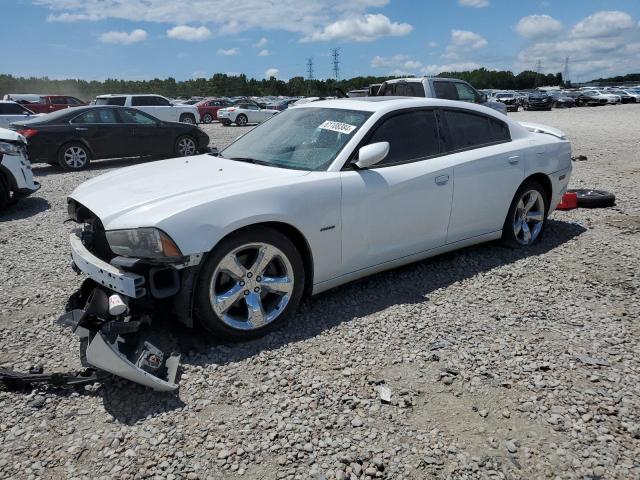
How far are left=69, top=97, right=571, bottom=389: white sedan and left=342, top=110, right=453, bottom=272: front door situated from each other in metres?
0.01

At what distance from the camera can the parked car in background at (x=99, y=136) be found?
11.1 metres

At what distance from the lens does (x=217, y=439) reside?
2512mm

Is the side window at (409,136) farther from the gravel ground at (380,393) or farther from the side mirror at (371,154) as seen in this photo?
the gravel ground at (380,393)

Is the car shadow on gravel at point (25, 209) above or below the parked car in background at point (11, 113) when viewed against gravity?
below

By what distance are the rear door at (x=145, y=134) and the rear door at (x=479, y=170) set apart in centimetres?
970

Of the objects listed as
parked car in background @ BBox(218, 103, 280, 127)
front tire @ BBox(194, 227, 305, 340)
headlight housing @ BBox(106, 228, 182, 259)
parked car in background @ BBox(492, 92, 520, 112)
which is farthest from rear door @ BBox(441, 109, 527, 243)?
parked car in background @ BBox(492, 92, 520, 112)

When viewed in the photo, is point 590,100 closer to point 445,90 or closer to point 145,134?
point 445,90

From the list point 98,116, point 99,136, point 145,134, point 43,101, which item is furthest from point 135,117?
point 43,101

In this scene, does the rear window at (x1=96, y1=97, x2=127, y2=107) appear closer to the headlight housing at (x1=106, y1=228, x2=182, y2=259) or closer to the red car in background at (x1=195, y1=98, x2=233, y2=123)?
the red car in background at (x1=195, y1=98, x2=233, y2=123)

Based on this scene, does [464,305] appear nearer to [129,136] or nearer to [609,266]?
[609,266]

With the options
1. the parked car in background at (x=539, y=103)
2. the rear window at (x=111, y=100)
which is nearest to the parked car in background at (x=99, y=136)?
the rear window at (x=111, y=100)

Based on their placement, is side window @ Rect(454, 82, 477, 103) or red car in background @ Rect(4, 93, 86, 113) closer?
side window @ Rect(454, 82, 477, 103)

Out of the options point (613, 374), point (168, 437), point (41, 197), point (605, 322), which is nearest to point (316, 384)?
point (168, 437)

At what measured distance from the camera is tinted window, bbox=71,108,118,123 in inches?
456
